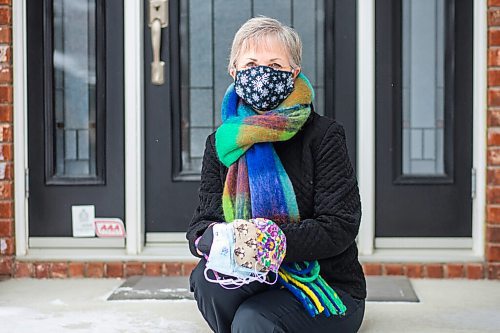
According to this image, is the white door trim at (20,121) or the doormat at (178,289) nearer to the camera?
the doormat at (178,289)

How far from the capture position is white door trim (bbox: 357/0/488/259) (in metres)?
3.69

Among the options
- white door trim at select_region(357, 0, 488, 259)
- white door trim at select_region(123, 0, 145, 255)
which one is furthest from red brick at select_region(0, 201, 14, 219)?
white door trim at select_region(357, 0, 488, 259)

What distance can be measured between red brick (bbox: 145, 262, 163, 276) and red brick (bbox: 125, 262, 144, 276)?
0.03 meters

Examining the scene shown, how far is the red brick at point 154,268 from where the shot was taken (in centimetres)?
377

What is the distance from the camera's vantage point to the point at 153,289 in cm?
352

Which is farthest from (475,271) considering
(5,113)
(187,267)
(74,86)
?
(5,113)

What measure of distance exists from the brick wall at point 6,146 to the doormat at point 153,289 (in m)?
0.56

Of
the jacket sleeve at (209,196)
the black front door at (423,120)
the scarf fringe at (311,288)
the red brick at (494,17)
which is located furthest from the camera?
the black front door at (423,120)

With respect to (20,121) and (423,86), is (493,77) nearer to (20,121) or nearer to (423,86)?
(423,86)

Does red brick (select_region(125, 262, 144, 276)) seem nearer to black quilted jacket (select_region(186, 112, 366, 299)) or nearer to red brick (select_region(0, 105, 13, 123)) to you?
red brick (select_region(0, 105, 13, 123))

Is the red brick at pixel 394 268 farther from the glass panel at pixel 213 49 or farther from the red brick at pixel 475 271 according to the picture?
the glass panel at pixel 213 49

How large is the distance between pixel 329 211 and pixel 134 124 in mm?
1708

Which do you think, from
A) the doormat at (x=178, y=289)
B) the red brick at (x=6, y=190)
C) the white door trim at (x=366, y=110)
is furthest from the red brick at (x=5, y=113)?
A: the white door trim at (x=366, y=110)

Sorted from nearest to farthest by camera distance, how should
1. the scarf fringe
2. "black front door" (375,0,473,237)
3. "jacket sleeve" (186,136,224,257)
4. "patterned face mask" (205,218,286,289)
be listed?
"patterned face mask" (205,218,286,289), the scarf fringe, "jacket sleeve" (186,136,224,257), "black front door" (375,0,473,237)
